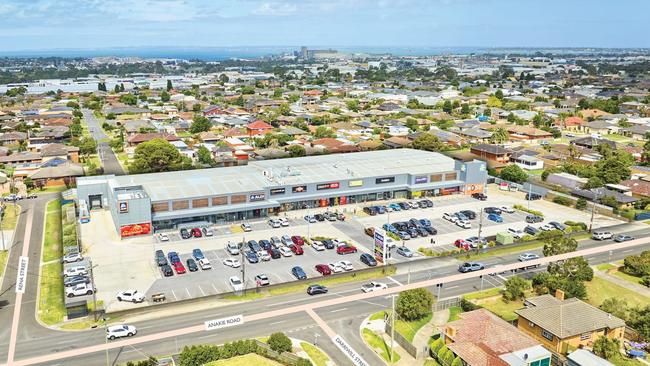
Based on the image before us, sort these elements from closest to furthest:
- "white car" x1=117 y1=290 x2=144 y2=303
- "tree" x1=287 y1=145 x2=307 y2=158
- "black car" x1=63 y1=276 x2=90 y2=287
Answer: "white car" x1=117 y1=290 x2=144 y2=303, "black car" x1=63 y1=276 x2=90 y2=287, "tree" x1=287 y1=145 x2=307 y2=158

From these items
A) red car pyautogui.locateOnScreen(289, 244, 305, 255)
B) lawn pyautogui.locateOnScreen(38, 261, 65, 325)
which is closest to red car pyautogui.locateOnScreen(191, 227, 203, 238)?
red car pyautogui.locateOnScreen(289, 244, 305, 255)

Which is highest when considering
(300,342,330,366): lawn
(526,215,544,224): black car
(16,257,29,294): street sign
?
(16,257,29,294): street sign

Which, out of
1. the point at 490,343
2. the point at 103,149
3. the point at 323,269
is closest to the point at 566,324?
the point at 490,343

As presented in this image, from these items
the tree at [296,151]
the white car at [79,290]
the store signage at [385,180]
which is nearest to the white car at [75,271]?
the white car at [79,290]

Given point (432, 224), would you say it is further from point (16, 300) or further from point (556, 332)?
point (16, 300)

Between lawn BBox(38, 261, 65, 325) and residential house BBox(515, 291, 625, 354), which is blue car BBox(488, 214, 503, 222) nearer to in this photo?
residential house BBox(515, 291, 625, 354)

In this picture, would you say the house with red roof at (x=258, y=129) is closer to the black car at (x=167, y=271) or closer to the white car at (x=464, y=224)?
the white car at (x=464, y=224)
